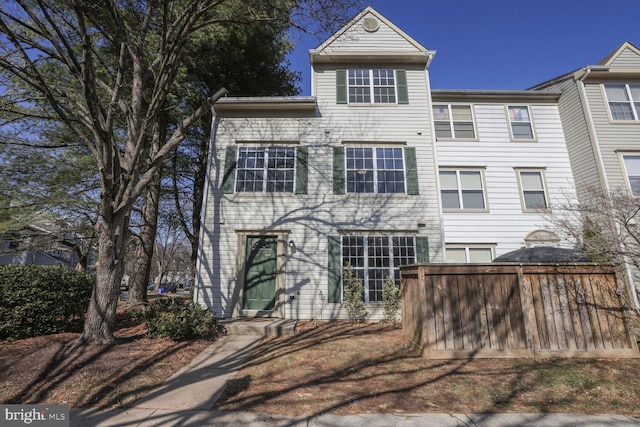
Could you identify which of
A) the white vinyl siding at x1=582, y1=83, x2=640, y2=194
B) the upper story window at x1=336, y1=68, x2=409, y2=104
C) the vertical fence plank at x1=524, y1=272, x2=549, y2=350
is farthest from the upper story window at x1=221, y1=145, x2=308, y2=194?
the white vinyl siding at x1=582, y1=83, x2=640, y2=194

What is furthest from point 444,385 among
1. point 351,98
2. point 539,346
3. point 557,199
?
point 557,199

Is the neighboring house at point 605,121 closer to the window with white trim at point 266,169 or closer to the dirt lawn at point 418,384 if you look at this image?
the dirt lawn at point 418,384

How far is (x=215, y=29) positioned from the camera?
10.2m

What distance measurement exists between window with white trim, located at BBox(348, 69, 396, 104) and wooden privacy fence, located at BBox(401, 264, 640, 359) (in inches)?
265

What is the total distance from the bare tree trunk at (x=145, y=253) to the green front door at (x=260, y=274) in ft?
12.1

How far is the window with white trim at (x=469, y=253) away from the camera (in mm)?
10727

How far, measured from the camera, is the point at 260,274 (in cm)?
870

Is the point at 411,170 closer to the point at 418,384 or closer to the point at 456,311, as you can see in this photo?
the point at 456,311

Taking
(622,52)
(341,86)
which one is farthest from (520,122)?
(341,86)

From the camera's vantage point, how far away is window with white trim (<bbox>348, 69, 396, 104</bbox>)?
32.7 ft

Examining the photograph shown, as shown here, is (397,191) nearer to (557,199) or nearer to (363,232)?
(363,232)

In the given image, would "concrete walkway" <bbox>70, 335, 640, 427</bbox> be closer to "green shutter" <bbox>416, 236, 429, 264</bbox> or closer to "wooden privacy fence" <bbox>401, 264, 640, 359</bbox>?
"wooden privacy fence" <bbox>401, 264, 640, 359</bbox>

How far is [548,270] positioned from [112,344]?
317 inches

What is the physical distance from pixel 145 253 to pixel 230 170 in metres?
4.10
